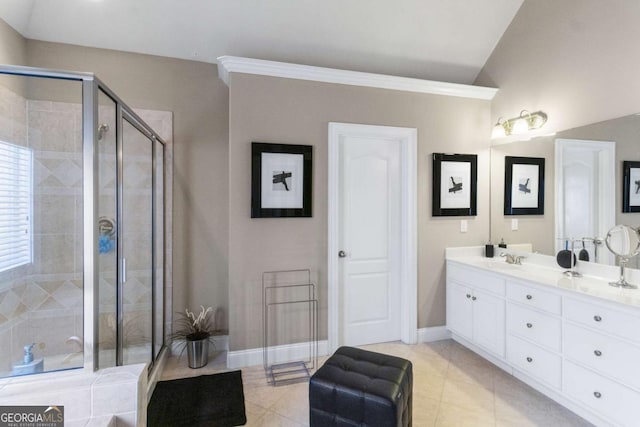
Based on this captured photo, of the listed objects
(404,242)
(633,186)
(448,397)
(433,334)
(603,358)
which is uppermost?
(633,186)

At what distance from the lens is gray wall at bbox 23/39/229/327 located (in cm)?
304

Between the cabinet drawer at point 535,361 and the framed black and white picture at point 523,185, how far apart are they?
1.25 metres

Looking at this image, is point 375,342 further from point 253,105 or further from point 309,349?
point 253,105

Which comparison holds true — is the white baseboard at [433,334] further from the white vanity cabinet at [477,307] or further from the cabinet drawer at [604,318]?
the cabinet drawer at [604,318]

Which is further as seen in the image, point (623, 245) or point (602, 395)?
point (623, 245)

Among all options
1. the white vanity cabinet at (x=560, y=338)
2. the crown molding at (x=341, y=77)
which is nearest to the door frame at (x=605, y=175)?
the white vanity cabinet at (x=560, y=338)

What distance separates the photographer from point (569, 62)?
283cm

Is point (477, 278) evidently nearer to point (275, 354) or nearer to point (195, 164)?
point (275, 354)

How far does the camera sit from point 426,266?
335 centimetres

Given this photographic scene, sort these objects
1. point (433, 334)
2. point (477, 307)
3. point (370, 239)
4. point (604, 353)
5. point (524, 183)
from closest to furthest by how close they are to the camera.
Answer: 1. point (604, 353)
2. point (477, 307)
3. point (524, 183)
4. point (370, 239)
5. point (433, 334)

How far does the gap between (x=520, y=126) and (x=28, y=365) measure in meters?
4.25

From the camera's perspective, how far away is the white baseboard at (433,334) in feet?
10.9

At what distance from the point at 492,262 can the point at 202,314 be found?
291 cm

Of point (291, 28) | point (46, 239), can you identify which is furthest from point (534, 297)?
point (46, 239)
